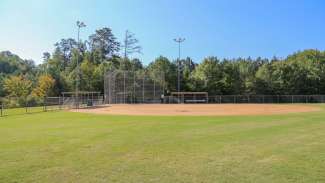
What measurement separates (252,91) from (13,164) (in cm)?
7186

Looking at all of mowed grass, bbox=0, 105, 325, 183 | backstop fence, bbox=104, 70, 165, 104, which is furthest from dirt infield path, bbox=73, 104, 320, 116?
backstop fence, bbox=104, 70, 165, 104

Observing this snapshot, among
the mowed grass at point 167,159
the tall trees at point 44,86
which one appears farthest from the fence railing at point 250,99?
the mowed grass at point 167,159

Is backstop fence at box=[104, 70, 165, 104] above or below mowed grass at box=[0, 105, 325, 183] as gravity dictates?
above

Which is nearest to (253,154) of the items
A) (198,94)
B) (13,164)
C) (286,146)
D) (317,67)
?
(286,146)

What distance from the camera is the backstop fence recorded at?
65375 millimetres

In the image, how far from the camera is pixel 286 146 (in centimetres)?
1216

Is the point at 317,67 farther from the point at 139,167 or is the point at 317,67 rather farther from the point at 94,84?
the point at 139,167

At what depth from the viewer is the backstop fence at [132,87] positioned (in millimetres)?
65375

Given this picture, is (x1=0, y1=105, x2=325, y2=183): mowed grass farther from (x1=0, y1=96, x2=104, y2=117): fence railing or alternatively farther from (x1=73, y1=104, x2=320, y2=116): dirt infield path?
(x1=0, y1=96, x2=104, y2=117): fence railing

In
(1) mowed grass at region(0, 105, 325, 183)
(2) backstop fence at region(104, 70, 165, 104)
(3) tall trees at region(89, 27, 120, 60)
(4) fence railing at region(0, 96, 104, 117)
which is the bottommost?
(1) mowed grass at region(0, 105, 325, 183)

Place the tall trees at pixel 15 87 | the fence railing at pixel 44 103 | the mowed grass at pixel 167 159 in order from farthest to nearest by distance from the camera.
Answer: the tall trees at pixel 15 87
the fence railing at pixel 44 103
the mowed grass at pixel 167 159

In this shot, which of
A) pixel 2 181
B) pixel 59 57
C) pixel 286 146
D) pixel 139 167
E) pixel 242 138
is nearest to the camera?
pixel 2 181

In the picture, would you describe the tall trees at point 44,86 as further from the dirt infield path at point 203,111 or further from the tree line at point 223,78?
the dirt infield path at point 203,111

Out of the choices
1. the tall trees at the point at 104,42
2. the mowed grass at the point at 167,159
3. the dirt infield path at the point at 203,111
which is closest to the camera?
the mowed grass at the point at 167,159
